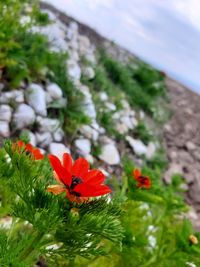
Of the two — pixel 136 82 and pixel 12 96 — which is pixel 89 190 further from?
pixel 136 82

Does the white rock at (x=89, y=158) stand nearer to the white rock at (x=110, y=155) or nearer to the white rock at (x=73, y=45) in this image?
the white rock at (x=110, y=155)

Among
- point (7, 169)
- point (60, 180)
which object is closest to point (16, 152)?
point (60, 180)

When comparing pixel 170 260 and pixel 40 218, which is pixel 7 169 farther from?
pixel 170 260

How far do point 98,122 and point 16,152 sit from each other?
435cm

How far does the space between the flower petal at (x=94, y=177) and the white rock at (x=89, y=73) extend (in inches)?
193

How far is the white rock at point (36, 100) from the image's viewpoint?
490cm

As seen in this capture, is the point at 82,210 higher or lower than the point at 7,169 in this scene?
higher

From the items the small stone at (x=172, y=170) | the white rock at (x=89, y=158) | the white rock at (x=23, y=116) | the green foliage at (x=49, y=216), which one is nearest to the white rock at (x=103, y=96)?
the small stone at (x=172, y=170)

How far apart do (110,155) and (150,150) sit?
58.2 inches

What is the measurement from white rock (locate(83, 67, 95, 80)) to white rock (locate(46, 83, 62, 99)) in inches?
46.8

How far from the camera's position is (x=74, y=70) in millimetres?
6066

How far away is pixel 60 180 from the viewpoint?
159 centimetres

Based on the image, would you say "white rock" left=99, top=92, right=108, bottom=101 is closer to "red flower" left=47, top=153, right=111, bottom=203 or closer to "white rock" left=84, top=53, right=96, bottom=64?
"white rock" left=84, top=53, right=96, bottom=64

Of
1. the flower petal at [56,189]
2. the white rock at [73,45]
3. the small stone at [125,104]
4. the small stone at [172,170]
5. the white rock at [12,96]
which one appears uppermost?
the flower petal at [56,189]
